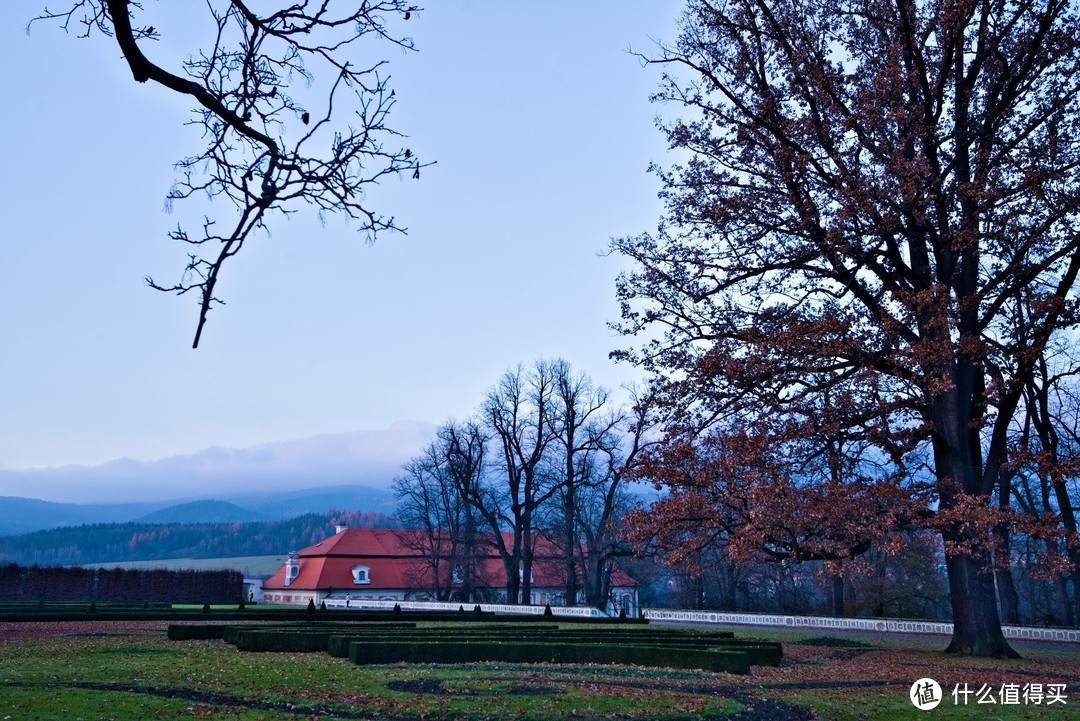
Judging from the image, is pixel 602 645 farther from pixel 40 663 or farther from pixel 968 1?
pixel 968 1

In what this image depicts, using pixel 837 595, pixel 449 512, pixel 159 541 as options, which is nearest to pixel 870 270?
pixel 837 595

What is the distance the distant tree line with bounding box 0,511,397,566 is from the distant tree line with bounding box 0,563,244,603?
97521 millimetres

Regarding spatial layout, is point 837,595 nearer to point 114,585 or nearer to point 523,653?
point 523,653

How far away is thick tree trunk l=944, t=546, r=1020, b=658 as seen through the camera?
19703mm

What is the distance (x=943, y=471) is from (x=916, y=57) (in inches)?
360

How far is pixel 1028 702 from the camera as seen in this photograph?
13359mm

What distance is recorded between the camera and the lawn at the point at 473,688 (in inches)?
461

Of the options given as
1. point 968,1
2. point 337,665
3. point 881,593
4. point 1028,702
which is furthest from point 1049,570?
point 881,593

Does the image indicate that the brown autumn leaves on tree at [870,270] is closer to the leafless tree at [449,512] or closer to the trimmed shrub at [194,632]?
the trimmed shrub at [194,632]

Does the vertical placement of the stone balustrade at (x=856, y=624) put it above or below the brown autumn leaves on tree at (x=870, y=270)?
below

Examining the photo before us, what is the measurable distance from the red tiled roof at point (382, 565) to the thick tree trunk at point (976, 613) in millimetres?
46204

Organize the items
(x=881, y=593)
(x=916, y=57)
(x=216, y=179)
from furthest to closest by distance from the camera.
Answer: (x=881, y=593) < (x=916, y=57) < (x=216, y=179)

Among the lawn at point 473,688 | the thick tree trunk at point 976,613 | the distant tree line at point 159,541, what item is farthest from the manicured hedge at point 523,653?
the distant tree line at point 159,541

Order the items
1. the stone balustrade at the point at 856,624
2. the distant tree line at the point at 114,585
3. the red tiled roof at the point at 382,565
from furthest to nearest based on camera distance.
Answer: the red tiled roof at the point at 382,565 < the distant tree line at the point at 114,585 < the stone balustrade at the point at 856,624
